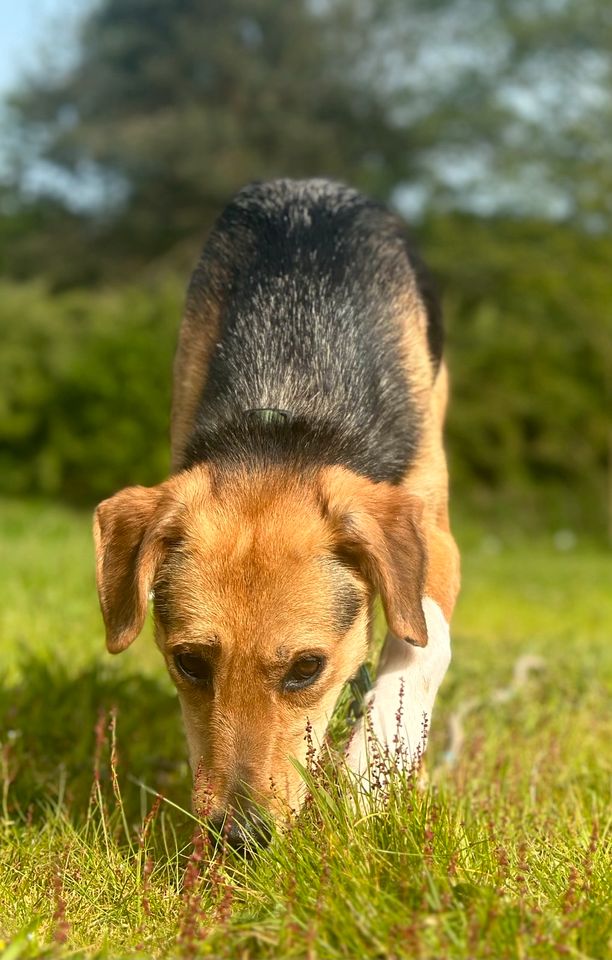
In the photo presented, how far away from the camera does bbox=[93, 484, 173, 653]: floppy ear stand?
3686 mm

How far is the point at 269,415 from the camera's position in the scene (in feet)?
13.4

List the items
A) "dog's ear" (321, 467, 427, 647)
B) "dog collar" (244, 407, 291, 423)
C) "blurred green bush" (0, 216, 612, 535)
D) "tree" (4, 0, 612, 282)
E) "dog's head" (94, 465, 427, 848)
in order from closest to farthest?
"dog's head" (94, 465, 427, 848) → "dog's ear" (321, 467, 427, 647) → "dog collar" (244, 407, 291, 423) → "blurred green bush" (0, 216, 612, 535) → "tree" (4, 0, 612, 282)

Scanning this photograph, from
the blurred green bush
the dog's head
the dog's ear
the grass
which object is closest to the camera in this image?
the grass

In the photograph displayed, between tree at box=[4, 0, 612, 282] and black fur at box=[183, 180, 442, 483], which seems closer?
black fur at box=[183, 180, 442, 483]

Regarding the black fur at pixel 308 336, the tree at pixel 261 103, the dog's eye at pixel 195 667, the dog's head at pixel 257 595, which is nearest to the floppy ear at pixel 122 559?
the dog's head at pixel 257 595

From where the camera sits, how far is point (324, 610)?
11.7 feet

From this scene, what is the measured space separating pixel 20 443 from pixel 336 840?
15.5m

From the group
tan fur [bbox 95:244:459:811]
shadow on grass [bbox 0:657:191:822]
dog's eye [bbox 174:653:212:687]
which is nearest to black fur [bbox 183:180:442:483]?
tan fur [bbox 95:244:459:811]

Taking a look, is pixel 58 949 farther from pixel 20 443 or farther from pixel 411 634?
pixel 20 443

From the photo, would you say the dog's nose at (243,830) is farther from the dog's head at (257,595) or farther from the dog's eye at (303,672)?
the dog's eye at (303,672)

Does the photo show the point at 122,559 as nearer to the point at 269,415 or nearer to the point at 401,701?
the point at 269,415

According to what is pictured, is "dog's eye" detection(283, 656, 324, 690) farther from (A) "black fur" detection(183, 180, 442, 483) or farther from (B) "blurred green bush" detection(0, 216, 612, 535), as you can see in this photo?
(B) "blurred green bush" detection(0, 216, 612, 535)

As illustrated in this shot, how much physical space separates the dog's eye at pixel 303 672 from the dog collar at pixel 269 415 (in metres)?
1.01

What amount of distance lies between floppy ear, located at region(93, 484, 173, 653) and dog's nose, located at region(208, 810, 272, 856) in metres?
0.78
